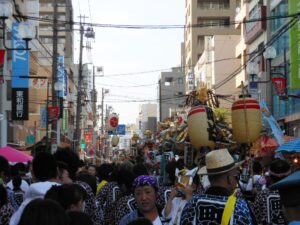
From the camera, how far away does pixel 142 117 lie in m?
151

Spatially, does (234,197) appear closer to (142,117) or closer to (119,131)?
(119,131)

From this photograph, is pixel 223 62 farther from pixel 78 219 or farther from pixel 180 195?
pixel 78 219

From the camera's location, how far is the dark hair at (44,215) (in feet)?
10.5

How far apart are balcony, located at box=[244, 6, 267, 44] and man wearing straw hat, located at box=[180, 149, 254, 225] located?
117ft

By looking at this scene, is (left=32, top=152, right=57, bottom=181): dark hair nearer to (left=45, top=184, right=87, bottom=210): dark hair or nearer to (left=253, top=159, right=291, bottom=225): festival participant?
(left=45, top=184, right=87, bottom=210): dark hair

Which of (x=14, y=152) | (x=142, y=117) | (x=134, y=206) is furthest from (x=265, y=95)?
(x=142, y=117)

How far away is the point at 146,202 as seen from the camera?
19.8ft

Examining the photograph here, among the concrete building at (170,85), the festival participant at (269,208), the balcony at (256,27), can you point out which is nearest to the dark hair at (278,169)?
the festival participant at (269,208)

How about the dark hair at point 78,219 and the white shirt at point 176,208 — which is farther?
the white shirt at point 176,208

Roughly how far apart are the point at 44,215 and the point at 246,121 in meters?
6.30

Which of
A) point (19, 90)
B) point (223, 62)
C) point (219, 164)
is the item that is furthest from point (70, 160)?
point (223, 62)

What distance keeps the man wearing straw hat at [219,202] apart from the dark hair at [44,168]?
1.60 m

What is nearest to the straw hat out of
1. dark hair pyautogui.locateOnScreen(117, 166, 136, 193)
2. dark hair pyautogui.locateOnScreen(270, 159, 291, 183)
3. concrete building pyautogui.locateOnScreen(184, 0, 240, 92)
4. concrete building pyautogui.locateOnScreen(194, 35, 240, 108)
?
dark hair pyautogui.locateOnScreen(270, 159, 291, 183)

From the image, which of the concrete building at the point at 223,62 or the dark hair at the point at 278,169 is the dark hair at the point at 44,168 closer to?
the dark hair at the point at 278,169
